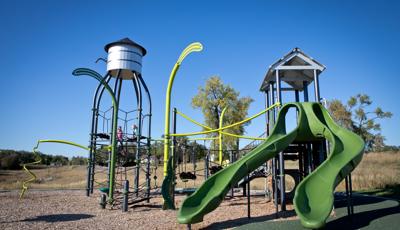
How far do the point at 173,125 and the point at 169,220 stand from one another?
3095mm

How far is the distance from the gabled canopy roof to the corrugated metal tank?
565cm

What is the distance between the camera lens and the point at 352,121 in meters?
39.2

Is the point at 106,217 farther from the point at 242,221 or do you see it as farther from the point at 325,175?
the point at 325,175

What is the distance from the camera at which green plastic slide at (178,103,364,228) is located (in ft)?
18.4

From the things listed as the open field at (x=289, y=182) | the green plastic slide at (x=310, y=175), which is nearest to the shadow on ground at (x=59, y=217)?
the green plastic slide at (x=310, y=175)

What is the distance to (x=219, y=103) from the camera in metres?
32.5

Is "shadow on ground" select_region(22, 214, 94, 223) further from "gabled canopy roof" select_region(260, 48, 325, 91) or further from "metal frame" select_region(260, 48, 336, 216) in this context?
"gabled canopy roof" select_region(260, 48, 325, 91)

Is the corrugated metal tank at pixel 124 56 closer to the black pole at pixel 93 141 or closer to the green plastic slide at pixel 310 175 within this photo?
the black pole at pixel 93 141

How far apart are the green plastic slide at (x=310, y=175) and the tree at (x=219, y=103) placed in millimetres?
22692

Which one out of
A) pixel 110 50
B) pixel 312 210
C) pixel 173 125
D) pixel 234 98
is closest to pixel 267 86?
pixel 173 125

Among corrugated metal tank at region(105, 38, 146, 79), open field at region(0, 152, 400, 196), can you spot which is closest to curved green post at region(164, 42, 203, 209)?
corrugated metal tank at region(105, 38, 146, 79)

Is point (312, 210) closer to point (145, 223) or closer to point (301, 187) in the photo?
point (301, 187)

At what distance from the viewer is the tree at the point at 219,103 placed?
31.7 m

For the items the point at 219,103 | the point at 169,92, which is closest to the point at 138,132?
the point at 169,92
